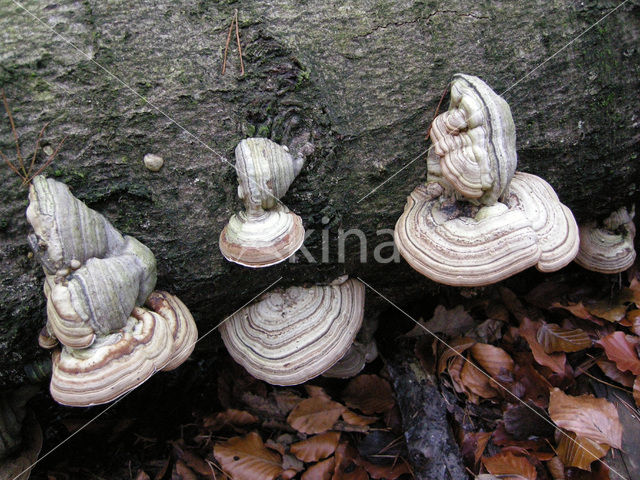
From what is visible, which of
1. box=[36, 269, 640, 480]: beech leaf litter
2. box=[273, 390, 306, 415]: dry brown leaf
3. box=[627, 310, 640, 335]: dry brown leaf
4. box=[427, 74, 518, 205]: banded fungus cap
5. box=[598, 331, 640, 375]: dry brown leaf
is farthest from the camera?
box=[273, 390, 306, 415]: dry brown leaf

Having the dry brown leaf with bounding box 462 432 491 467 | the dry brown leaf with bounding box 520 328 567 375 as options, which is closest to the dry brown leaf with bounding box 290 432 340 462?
the dry brown leaf with bounding box 462 432 491 467

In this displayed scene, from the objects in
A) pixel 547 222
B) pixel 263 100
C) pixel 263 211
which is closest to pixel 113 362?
pixel 263 211

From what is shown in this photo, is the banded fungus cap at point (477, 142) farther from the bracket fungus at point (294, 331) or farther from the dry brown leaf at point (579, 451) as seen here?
the dry brown leaf at point (579, 451)

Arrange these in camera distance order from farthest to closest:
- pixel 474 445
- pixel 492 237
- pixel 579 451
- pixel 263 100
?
1. pixel 474 445
2. pixel 579 451
3. pixel 263 100
4. pixel 492 237

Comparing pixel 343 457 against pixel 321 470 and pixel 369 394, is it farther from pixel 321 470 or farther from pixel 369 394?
pixel 369 394

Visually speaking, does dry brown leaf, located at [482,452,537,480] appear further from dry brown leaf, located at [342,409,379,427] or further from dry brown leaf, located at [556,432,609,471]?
dry brown leaf, located at [342,409,379,427]

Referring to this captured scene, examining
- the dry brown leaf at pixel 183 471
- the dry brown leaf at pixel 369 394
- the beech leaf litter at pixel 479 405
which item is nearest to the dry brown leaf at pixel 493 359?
the beech leaf litter at pixel 479 405
